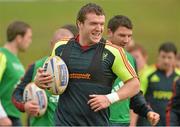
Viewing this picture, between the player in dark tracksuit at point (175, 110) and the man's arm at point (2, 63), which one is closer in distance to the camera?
the player in dark tracksuit at point (175, 110)

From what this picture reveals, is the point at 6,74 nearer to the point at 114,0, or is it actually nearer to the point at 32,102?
the point at 32,102

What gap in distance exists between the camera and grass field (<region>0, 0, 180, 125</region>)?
43375 millimetres

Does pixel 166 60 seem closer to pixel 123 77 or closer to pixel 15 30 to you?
pixel 15 30

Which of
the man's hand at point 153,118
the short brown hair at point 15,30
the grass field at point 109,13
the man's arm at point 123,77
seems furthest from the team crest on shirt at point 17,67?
the grass field at point 109,13

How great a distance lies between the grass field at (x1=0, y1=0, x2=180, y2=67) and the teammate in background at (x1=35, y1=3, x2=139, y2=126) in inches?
1301

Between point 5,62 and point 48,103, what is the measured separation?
5.40 feet

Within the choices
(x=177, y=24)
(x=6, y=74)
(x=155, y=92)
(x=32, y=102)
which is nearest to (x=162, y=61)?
(x=155, y=92)

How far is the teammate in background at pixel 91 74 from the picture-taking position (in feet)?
26.6

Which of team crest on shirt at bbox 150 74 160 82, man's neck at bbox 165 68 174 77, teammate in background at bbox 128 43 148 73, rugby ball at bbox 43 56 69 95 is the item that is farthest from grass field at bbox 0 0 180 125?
rugby ball at bbox 43 56 69 95

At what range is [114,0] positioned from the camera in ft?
156

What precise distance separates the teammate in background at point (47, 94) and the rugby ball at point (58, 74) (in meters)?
1.75

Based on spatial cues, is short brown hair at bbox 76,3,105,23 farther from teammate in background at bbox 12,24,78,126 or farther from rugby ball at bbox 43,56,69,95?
teammate in background at bbox 12,24,78,126

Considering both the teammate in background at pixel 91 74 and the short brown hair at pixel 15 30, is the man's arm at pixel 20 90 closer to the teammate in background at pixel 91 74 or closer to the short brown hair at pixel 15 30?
the teammate in background at pixel 91 74

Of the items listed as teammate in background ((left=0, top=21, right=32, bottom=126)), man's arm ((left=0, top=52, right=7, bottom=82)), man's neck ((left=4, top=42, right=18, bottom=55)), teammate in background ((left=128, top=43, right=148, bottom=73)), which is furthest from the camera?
teammate in background ((left=128, top=43, right=148, bottom=73))
